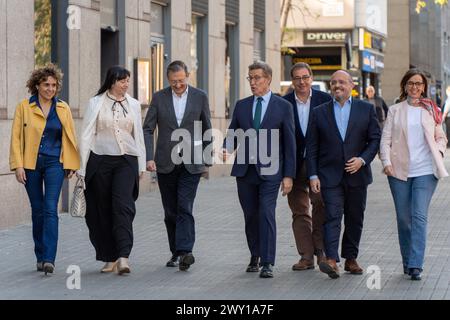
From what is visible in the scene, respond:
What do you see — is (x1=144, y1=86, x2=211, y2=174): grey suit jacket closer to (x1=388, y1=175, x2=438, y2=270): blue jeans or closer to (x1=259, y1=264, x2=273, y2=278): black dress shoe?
(x1=259, y1=264, x2=273, y2=278): black dress shoe

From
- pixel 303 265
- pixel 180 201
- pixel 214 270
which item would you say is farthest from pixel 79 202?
pixel 303 265

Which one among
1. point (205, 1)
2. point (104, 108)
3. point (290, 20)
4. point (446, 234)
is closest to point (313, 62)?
point (290, 20)

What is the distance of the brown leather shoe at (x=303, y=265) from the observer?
1071cm

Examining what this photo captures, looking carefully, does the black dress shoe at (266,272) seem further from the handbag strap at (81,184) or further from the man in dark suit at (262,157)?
the handbag strap at (81,184)

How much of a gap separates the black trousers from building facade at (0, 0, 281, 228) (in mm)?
3615

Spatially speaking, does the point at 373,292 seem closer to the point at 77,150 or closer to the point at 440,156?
the point at 440,156

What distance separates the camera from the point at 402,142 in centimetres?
1017

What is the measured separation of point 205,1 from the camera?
76.2ft

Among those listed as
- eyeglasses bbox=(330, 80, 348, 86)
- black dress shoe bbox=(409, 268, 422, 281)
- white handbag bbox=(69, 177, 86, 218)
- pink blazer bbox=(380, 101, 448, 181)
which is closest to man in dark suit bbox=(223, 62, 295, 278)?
eyeglasses bbox=(330, 80, 348, 86)

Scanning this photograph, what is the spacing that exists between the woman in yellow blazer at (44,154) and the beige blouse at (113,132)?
227 millimetres

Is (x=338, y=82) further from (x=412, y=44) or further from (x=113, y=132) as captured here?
(x=412, y=44)

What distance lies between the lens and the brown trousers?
10789 mm

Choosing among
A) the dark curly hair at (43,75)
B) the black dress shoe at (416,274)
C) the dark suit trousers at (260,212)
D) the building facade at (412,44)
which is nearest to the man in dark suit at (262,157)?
the dark suit trousers at (260,212)

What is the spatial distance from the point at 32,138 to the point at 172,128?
126cm
